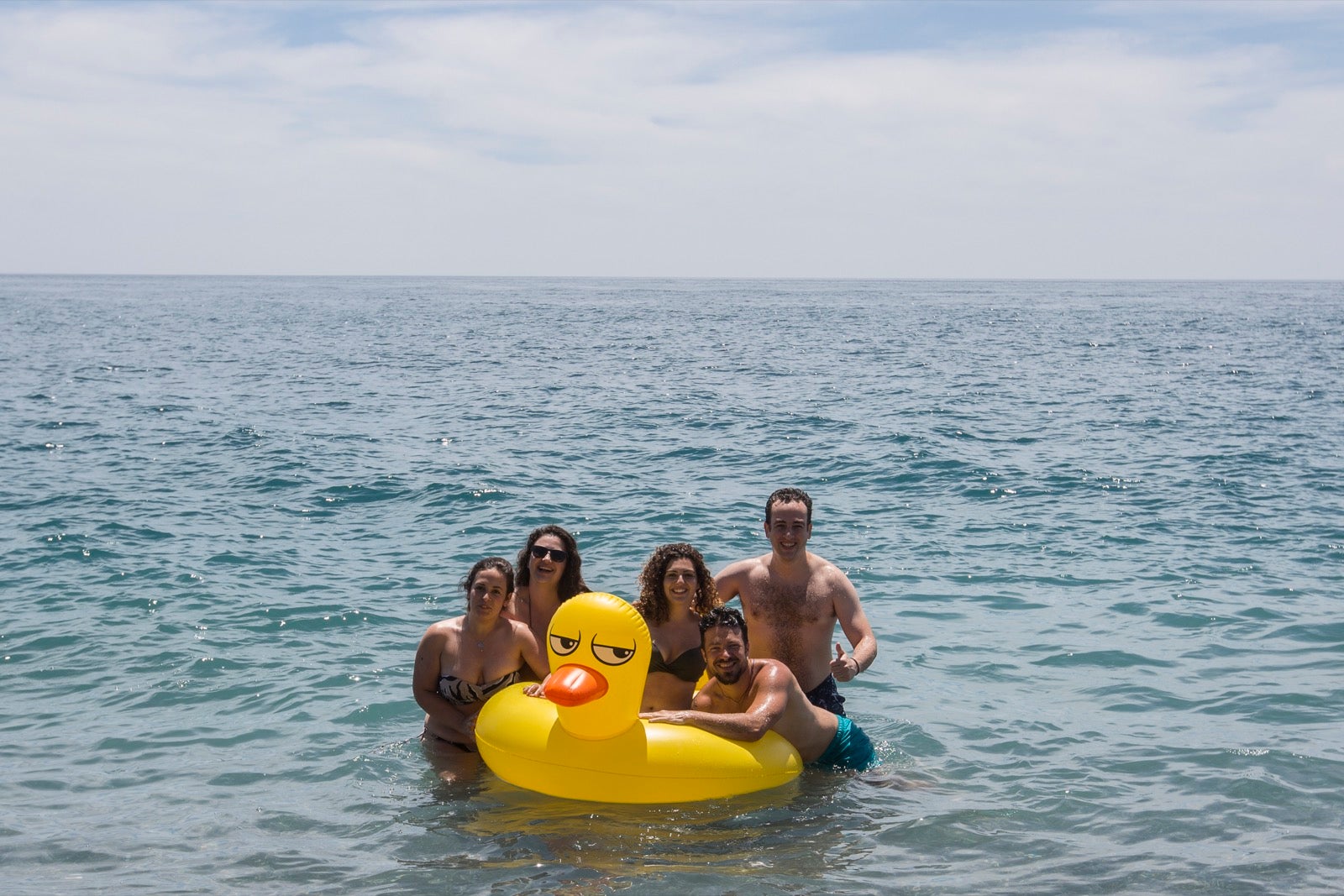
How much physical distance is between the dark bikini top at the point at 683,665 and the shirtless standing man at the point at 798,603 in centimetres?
57

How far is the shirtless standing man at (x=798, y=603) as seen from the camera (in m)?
6.92

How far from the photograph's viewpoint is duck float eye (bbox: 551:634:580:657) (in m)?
5.71

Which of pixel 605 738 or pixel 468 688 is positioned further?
pixel 468 688

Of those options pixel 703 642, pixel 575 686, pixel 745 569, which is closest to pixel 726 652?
pixel 703 642

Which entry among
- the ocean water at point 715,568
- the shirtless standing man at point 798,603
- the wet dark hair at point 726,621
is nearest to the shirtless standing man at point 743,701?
the wet dark hair at point 726,621

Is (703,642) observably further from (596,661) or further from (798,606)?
(798,606)

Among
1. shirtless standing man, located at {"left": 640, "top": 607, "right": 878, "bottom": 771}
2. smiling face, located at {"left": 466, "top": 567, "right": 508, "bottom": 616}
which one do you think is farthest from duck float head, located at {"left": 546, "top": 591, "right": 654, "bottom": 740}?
smiling face, located at {"left": 466, "top": 567, "right": 508, "bottom": 616}

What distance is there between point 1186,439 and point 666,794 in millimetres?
16502

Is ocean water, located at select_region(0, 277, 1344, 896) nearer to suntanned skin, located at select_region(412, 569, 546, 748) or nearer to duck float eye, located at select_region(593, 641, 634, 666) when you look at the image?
suntanned skin, located at select_region(412, 569, 546, 748)

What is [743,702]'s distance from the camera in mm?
6289

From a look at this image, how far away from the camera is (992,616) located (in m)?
10.4

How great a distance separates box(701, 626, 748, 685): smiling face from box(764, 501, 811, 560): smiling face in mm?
843

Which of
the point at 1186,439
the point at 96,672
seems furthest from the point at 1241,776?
the point at 1186,439

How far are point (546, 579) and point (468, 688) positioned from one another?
2.44 ft
